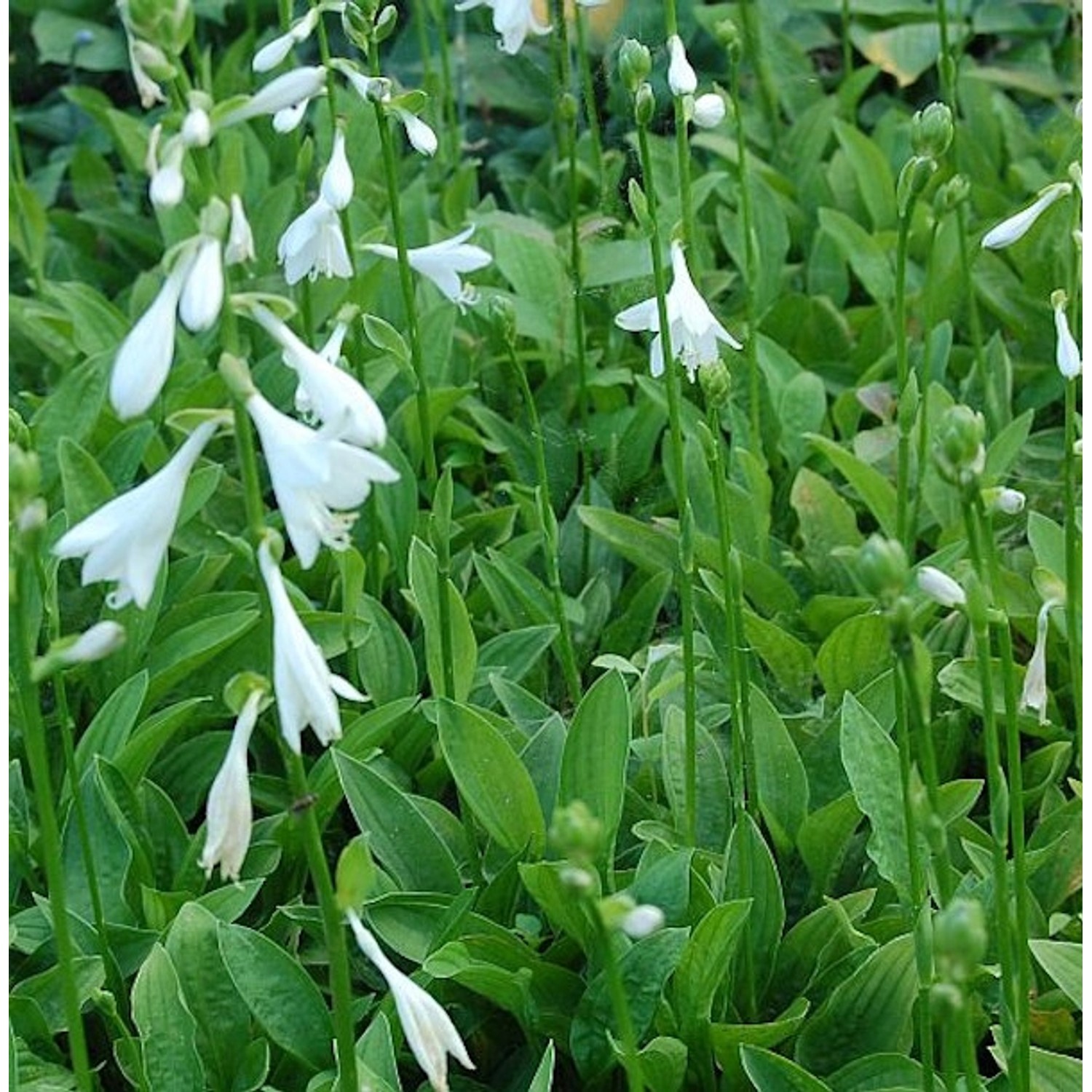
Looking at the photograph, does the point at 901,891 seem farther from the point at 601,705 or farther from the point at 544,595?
the point at 544,595

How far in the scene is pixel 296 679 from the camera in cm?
157

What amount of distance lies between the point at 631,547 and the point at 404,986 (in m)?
1.69

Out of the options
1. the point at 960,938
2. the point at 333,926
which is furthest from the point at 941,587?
the point at 333,926

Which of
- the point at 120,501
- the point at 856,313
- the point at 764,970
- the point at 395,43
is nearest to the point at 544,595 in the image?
the point at 764,970

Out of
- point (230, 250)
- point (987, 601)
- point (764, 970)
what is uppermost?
point (230, 250)

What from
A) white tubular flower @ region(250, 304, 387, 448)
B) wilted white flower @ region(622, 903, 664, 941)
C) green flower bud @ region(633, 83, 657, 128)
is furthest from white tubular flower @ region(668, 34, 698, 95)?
wilted white flower @ region(622, 903, 664, 941)

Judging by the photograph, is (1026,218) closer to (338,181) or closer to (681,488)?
(681,488)

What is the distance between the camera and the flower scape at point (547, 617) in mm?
1716

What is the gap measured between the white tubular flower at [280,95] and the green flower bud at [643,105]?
788 mm

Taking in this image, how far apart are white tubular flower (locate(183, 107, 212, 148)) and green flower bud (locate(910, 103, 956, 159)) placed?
1054 millimetres

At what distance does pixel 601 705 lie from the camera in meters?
2.55

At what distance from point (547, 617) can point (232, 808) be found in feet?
5.12

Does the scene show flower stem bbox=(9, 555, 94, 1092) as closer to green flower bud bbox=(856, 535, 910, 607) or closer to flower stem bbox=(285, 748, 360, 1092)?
flower stem bbox=(285, 748, 360, 1092)

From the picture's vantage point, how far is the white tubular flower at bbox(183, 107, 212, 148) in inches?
62.5
